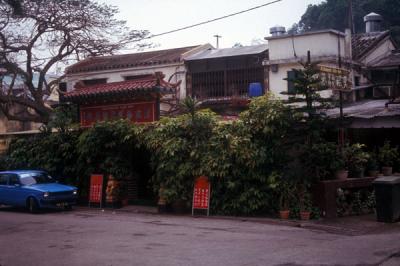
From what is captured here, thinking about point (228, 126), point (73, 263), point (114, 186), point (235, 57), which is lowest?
point (73, 263)

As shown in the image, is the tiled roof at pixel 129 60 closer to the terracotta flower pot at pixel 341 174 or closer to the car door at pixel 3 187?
the car door at pixel 3 187

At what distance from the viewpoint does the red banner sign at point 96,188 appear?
2020cm

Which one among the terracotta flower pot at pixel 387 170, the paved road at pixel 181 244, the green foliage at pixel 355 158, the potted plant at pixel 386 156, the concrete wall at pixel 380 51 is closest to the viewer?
the paved road at pixel 181 244

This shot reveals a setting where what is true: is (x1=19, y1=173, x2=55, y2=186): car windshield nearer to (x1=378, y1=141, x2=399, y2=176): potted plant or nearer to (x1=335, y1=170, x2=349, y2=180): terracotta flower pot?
(x1=335, y1=170, x2=349, y2=180): terracotta flower pot

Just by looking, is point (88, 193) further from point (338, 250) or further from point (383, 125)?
point (338, 250)

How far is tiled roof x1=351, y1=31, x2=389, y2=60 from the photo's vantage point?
27.6 m

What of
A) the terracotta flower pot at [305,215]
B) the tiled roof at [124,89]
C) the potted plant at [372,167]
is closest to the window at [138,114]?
the tiled roof at [124,89]

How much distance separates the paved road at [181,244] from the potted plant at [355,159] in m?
3.69

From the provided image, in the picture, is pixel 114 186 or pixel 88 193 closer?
pixel 114 186

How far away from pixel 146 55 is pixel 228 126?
48.0 feet

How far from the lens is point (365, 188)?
1694 centimetres

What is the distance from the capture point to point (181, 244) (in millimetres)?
11594

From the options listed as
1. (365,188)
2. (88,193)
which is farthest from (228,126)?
(88,193)

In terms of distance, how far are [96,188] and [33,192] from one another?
8.50 feet
